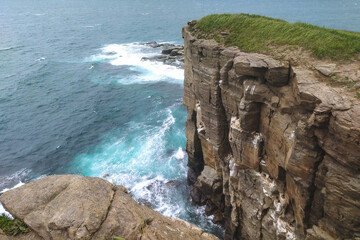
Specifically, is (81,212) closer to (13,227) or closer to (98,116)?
(13,227)

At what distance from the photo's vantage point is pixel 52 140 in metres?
48.9

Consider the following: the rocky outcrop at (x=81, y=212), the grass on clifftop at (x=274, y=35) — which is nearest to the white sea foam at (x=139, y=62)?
the grass on clifftop at (x=274, y=35)

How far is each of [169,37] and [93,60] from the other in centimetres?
3538

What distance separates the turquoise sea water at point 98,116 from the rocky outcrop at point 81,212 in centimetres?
1921

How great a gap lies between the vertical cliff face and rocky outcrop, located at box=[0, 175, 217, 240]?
358 inches

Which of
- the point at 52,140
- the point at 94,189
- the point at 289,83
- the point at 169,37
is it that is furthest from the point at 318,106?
the point at 169,37

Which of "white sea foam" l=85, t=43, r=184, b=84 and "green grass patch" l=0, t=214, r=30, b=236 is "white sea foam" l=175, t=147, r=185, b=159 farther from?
"green grass patch" l=0, t=214, r=30, b=236

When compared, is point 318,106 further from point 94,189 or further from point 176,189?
point 176,189

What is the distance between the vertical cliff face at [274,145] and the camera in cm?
1598

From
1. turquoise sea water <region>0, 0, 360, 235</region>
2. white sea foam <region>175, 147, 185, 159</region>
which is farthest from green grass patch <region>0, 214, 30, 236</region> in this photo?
white sea foam <region>175, 147, 185, 159</region>

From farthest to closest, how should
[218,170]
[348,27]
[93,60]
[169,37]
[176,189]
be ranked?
[169,37] < [348,27] < [93,60] < [176,189] < [218,170]

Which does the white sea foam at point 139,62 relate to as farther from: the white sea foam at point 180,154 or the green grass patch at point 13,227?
the green grass patch at point 13,227

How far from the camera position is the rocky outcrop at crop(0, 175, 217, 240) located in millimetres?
13266

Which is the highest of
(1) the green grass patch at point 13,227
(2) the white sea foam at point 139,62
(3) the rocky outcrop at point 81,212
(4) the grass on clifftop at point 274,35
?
(4) the grass on clifftop at point 274,35
